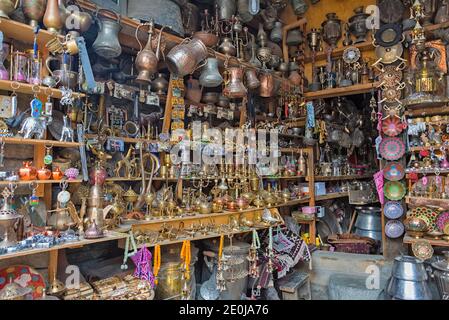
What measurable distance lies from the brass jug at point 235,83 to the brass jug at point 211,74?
0.18 meters

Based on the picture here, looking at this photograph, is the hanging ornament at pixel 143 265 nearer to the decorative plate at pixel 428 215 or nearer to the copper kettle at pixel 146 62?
the copper kettle at pixel 146 62

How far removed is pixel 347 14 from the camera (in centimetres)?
412

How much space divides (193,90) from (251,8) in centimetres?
108

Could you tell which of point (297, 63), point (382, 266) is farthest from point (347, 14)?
point (382, 266)

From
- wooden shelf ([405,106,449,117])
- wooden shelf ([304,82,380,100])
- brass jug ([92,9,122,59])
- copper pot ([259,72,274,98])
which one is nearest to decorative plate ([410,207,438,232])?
wooden shelf ([405,106,449,117])

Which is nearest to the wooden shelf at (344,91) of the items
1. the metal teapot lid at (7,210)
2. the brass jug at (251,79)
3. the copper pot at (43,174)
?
the brass jug at (251,79)

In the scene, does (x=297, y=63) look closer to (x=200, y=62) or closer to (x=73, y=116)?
(x=200, y=62)

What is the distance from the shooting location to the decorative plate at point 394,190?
3.32 meters

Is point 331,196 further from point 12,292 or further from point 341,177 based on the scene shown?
point 12,292

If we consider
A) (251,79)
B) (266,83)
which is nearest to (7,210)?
(251,79)

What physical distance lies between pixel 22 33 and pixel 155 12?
0.94 m

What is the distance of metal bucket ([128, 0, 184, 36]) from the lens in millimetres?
2420

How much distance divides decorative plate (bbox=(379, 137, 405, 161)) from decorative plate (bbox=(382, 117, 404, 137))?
7 cm

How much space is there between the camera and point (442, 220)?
2.96 meters
